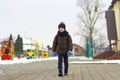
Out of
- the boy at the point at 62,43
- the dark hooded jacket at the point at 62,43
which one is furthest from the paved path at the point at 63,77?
the dark hooded jacket at the point at 62,43

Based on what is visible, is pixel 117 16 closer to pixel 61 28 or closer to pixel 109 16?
pixel 109 16

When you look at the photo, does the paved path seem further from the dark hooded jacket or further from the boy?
the dark hooded jacket

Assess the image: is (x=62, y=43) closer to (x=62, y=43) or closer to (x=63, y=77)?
(x=62, y=43)

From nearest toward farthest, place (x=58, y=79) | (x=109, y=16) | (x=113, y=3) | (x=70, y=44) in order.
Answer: (x=58, y=79)
(x=70, y=44)
(x=109, y=16)
(x=113, y=3)

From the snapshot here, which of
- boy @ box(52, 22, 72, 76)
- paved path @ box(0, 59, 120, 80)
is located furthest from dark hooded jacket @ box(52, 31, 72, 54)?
paved path @ box(0, 59, 120, 80)

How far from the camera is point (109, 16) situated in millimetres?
40688

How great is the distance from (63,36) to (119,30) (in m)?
30.7

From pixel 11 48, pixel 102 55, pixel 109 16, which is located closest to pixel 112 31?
pixel 109 16

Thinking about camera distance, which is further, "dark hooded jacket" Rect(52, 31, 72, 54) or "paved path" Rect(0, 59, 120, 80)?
"dark hooded jacket" Rect(52, 31, 72, 54)

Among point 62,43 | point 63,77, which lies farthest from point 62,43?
point 63,77

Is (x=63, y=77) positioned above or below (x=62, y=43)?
below

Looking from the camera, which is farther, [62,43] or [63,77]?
[62,43]

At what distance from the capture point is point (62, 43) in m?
13.2

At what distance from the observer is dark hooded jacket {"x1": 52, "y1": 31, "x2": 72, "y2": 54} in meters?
13.2
